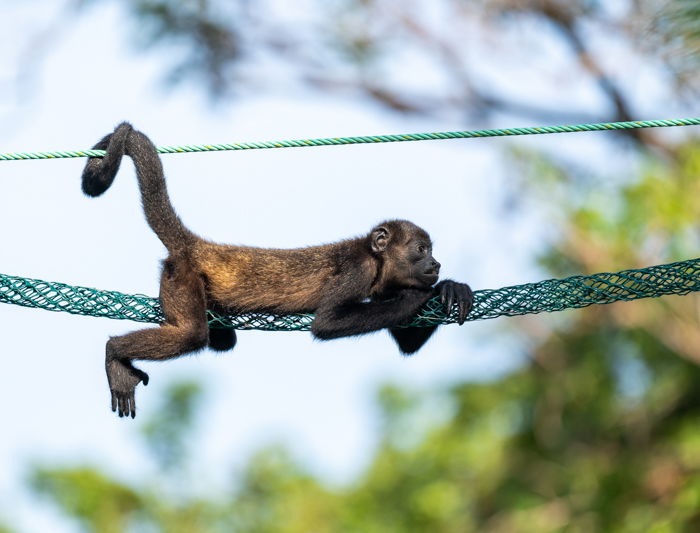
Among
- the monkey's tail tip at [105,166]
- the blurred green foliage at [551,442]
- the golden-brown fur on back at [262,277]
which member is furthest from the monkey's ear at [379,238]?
the blurred green foliage at [551,442]

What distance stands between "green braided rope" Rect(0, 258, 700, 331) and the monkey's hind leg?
179mm

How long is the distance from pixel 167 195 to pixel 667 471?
16.7 meters

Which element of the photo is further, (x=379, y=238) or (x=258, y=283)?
(x=379, y=238)

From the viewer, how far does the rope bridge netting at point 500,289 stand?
6.76 metres

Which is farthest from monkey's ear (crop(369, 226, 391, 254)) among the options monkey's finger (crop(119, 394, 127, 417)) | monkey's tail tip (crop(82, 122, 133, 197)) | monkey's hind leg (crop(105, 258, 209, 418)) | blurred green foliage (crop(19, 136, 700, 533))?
blurred green foliage (crop(19, 136, 700, 533))

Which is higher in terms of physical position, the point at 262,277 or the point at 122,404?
the point at 262,277

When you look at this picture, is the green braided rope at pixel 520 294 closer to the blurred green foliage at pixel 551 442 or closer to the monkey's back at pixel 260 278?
the monkey's back at pixel 260 278

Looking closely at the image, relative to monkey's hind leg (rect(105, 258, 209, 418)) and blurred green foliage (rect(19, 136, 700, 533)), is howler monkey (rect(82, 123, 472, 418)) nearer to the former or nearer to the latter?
monkey's hind leg (rect(105, 258, 209, 418))

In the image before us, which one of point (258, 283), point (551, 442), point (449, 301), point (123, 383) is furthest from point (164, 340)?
point (551, 442)

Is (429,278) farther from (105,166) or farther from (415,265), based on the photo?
(105,166)

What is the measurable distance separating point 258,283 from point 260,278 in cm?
6

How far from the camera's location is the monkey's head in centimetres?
794

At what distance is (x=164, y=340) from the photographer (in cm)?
711

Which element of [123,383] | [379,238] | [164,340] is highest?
[379,238]
